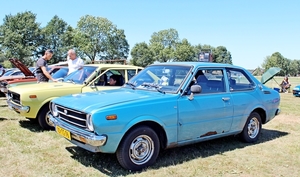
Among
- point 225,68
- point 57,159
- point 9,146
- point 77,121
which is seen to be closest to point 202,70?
point 225,68

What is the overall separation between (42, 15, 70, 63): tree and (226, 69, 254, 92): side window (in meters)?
50.9

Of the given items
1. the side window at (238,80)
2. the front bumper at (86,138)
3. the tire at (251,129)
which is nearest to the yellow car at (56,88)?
the front bumper at (86,138)

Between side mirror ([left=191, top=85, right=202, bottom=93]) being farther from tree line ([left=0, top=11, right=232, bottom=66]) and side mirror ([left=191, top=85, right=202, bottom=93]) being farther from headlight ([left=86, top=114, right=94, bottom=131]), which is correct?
tree line ([left=0, top=11, right=232, bottom=66])

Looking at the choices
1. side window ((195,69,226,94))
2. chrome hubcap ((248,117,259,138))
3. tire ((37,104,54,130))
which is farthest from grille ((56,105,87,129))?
chrome hubcap ((248,117,259,138))

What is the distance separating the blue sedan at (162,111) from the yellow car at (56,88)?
1.50m

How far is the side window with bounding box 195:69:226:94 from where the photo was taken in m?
5.09

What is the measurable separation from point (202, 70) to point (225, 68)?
71 centimetres

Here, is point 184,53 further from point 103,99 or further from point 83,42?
point 103,99

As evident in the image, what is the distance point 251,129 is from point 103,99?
3490 mm

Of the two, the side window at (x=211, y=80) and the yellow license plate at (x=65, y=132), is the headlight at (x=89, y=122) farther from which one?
the side window at (x=211, y=80)

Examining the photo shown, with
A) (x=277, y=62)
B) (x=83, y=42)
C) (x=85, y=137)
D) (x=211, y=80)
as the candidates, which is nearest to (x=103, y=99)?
(x=85, y=137)

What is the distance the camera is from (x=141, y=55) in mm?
81125

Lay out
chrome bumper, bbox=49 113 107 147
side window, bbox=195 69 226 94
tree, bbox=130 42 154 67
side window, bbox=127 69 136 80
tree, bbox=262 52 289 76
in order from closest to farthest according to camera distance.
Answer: chrome bumper, bbox=49 113 107 147
side window, bbox=195 69 226 94
side window, bbox=127 69 136 80
tree, bbox=130 42 154 67
tree, bbox=262 52 289 76

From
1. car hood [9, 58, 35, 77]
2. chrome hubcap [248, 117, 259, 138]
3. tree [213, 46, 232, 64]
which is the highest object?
tree [213, 46, 232, 64]
